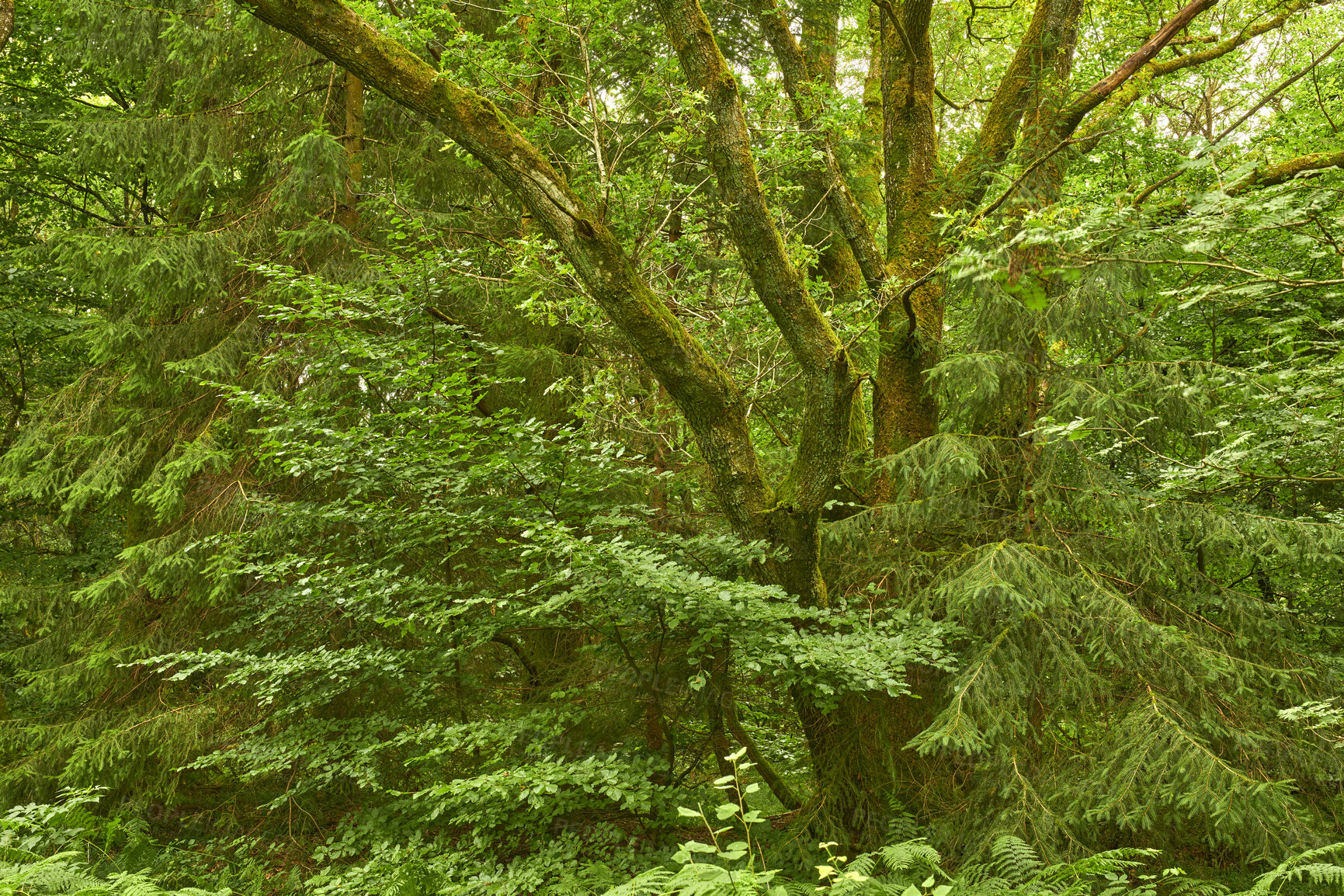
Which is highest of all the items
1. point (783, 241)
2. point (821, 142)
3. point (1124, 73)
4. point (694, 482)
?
point (821, 142)

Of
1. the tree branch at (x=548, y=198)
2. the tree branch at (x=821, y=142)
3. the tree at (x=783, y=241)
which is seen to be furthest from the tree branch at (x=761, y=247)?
the tree branch at (x=821, y=142)

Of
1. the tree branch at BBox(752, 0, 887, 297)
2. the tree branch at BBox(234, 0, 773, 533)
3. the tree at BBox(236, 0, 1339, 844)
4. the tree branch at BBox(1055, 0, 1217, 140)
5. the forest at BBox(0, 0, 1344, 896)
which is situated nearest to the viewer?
the forest at BBox(0, 0, 1344, 896)

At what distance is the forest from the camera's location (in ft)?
12.0

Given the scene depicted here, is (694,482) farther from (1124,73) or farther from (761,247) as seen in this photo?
(1124,73)

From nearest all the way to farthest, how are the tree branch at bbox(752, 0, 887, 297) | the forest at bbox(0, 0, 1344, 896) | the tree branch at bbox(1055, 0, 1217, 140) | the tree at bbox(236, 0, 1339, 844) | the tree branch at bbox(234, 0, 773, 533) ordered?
the forest at bbox(0, 0, 1344, 896) → the tree branch at bbox(234, 0, 773, 533) → the tree at bbox(236, 0, 1339, 844) → the tree branch at bbox(1055, 0, 1217, 140) → the tree branch at bbox(752, 0, 887, 297)

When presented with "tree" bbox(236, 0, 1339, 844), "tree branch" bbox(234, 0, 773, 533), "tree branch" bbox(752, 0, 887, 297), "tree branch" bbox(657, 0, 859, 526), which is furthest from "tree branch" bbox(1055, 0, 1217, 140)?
"tree branch" bbox(234, 0, 773, 533)

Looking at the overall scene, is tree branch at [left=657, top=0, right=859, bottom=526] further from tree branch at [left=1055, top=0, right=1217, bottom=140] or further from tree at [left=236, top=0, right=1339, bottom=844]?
tree branch at [left=1055, top=0, right=1217, bottom=140]

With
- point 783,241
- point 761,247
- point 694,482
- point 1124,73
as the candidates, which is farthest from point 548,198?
point 1124,73

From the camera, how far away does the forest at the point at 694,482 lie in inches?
144

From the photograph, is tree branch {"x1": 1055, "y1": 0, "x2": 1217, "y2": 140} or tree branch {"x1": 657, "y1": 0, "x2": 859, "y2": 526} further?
tree branch {"x1": 1055, "y1": 0, "x2": 1217, "y2": 140}

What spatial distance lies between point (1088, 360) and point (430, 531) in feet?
15.3

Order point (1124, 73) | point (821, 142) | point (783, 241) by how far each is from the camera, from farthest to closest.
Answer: point (821, 142) → point (1124, 73) → point (783, 241)

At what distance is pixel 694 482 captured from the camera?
577 centimetres

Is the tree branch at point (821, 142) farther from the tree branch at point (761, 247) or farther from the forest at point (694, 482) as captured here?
the tree branch at point (761, 247)
